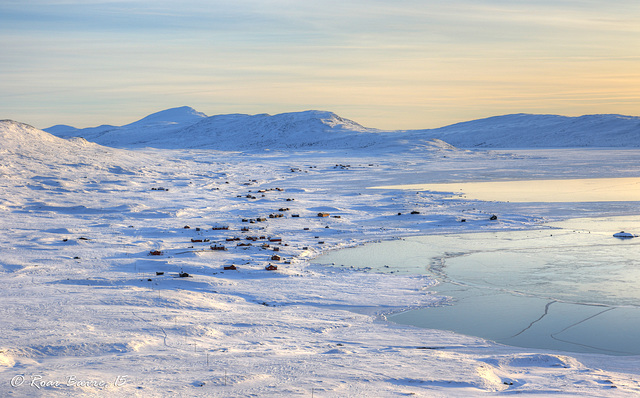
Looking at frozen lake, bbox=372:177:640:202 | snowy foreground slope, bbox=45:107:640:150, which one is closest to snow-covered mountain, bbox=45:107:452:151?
snowy foreground slope, bbox=45:107:640:150

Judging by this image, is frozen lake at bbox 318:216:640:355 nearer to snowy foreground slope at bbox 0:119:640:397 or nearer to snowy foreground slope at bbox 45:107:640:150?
snowy foreground slope at bbox 0:119:640:397

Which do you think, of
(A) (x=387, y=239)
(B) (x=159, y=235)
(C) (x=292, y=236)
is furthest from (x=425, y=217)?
(B) (x=159, y=235)

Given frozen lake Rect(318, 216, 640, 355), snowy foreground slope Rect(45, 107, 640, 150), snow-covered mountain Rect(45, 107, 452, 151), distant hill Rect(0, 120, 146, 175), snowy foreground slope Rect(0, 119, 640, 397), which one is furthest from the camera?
snowy foreground slope Rect(45, 107, 640, 150)

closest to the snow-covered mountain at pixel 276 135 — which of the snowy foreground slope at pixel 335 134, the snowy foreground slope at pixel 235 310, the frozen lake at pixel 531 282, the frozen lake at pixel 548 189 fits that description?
the snowy foreground slope at pixel 335 134

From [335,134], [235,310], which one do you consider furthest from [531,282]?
[335,134]

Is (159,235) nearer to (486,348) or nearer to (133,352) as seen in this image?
(133,352)

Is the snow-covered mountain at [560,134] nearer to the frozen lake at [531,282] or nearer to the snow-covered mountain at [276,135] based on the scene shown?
the snow-covered mountain at [276,135]
